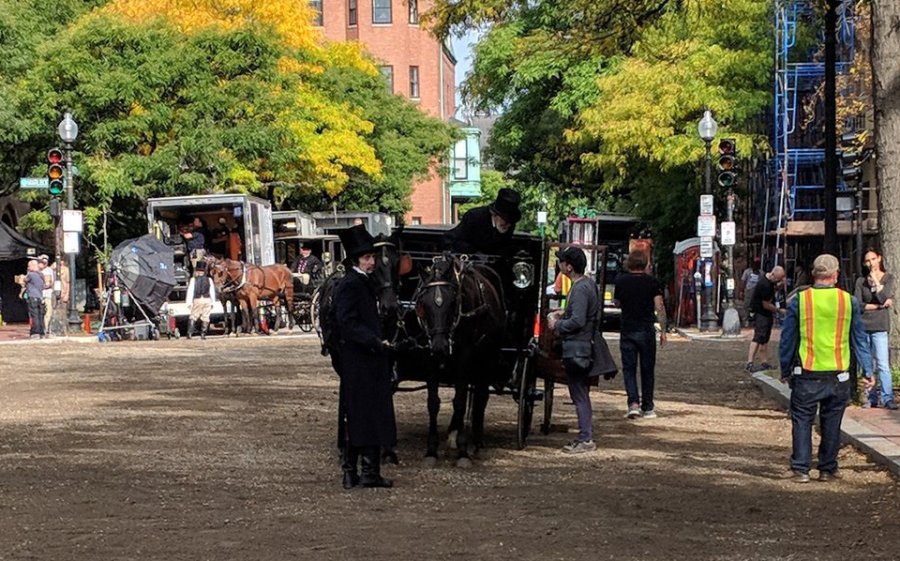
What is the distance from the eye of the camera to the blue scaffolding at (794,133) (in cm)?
4344

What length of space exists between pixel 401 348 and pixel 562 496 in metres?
2.24

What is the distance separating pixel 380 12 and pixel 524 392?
266 feet

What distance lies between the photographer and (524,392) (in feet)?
47.0

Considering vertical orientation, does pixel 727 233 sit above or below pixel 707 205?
below

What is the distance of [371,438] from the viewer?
11812 mm

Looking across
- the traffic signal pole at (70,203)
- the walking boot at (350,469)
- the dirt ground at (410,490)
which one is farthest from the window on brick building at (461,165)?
the walking boot at (350,469)

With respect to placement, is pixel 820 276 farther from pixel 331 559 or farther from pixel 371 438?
pixel 331 559

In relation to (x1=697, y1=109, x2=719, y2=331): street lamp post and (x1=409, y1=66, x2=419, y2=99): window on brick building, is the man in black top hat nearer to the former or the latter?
(x1=697, y1=109, x2=719, y2=331): street lamp post

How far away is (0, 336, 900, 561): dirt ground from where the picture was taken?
9609mm

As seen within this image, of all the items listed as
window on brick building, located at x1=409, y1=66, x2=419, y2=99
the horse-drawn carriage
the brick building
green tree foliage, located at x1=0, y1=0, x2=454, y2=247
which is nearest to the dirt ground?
the horse-drawn carriage

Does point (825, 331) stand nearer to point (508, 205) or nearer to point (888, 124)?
point (508, 205)

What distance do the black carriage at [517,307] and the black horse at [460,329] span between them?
0.24 metres

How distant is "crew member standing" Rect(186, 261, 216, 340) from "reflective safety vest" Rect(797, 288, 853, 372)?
85.6ft

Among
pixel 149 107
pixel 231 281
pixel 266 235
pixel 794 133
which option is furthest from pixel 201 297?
pixel 794 133
